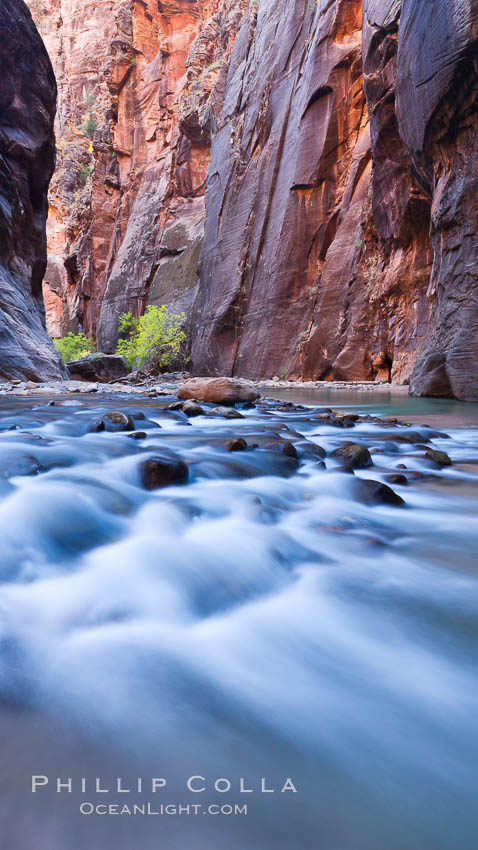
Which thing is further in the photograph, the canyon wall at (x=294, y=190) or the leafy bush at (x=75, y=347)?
the leafy bush at (x=75, y=347)

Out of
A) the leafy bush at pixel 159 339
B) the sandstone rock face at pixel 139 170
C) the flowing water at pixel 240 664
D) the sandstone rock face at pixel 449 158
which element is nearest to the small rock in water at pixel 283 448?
the flowing water at pixel 240 664

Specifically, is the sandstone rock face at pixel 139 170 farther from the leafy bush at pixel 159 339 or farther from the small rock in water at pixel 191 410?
the small rock in water at pixel 191 410

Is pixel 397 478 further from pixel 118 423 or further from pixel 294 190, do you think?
pixel 294 190

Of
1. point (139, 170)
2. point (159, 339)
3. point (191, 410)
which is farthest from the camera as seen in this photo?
point (139, 170)

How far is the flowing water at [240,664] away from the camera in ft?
2.06

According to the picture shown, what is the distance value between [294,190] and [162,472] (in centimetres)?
1786

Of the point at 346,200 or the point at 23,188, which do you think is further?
the point at 346,200

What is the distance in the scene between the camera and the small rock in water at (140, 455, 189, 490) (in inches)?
93.7

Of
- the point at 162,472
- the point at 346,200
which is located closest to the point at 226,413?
the point at 162,472

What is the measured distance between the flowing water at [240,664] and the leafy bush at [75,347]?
29.9 m

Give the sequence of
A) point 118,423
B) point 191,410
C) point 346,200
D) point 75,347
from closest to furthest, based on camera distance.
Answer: point 118,423 → point 191,410 → point 346,200 → point 75,347

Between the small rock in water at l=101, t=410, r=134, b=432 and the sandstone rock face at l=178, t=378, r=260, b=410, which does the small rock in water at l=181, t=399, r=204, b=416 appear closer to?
the small rock in water at l=101, t=410, r=134, b=432

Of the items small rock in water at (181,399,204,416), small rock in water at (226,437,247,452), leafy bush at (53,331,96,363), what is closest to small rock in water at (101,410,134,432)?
small rock in water at (226,437,247,452)

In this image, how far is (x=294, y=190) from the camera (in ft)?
57.2
